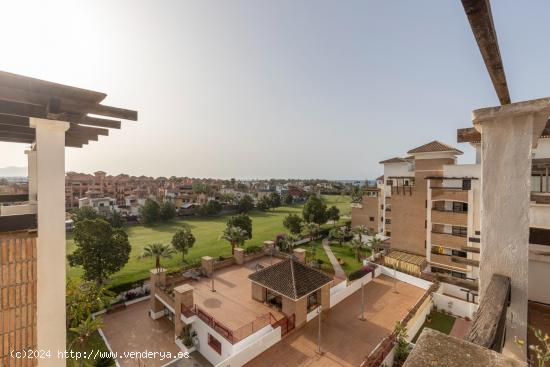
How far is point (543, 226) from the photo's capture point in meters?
3.12

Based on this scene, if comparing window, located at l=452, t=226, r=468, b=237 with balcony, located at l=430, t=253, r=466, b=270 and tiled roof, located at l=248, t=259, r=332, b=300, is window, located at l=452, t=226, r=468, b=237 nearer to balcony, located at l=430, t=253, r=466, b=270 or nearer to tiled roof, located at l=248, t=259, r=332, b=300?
balcony, located at l=430, t=253, r=466, b=270

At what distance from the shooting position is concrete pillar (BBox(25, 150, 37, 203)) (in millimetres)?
5809

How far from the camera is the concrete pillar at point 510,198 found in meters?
2.52

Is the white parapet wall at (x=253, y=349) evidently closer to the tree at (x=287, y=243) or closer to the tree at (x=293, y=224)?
the tree at (x=287, y=243)

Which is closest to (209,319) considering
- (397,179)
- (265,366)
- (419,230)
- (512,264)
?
(265,366)

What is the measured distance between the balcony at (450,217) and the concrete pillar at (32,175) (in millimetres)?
27243

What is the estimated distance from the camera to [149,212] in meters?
54.2

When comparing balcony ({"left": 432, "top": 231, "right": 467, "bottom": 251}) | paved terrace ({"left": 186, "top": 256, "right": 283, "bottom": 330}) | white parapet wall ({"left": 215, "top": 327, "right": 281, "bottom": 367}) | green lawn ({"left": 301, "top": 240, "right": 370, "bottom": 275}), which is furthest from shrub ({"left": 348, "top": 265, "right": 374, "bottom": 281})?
white parapet wall ({"left": 215, "top": 327, "right": 281, "bottom": 367})

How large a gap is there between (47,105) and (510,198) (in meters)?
7.15

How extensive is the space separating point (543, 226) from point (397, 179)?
28.7 metres

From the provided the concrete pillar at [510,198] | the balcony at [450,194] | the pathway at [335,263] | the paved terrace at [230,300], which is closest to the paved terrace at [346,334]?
the paved terrace at [230,300]

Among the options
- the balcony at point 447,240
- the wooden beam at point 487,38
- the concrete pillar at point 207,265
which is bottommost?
the concrete pillar at point 207,265

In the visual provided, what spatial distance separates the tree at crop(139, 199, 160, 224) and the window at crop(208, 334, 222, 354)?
45339mm

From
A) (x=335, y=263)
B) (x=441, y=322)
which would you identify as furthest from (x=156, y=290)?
(x=441, y=322)
